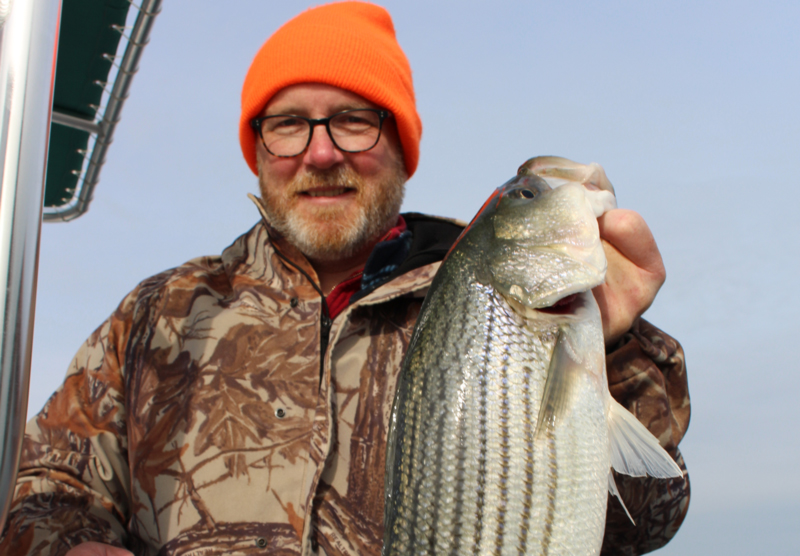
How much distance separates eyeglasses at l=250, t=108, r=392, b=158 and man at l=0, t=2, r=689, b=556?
10 millimetres

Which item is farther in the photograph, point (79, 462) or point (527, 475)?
point (79, 462)

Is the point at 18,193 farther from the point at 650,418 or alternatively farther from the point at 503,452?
the point at 650,418

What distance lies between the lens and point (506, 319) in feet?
5.90

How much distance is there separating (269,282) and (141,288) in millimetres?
631

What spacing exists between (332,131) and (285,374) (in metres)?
1.32

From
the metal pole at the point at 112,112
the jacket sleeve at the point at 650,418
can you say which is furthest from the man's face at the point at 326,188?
the jacket sleeve at the point at 650,418

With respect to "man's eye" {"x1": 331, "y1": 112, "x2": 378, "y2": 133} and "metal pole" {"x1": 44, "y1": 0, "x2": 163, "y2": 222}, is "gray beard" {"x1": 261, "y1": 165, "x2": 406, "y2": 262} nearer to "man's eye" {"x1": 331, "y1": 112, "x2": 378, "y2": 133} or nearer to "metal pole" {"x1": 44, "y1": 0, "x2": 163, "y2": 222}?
"man's eye" {"x1": 331, "y1": 112, "x2": 378, "y2": 133}

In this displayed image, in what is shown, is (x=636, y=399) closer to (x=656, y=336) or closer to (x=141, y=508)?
(x=656, y=336)

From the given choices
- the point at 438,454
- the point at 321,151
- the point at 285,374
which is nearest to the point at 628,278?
the point at 438,454

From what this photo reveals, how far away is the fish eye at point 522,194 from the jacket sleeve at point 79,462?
1.92 meters

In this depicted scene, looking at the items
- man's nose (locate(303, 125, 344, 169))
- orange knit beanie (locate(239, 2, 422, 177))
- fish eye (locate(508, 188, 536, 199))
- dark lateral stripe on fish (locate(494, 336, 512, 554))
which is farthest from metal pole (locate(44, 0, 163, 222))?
dark lateral stripe on fish (locate(494, 336, 512, 554))

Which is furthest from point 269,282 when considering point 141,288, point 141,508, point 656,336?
point 656,336

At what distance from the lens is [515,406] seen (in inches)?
66.6

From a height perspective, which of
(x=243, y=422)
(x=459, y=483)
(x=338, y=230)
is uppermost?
(x=338, y=230)
